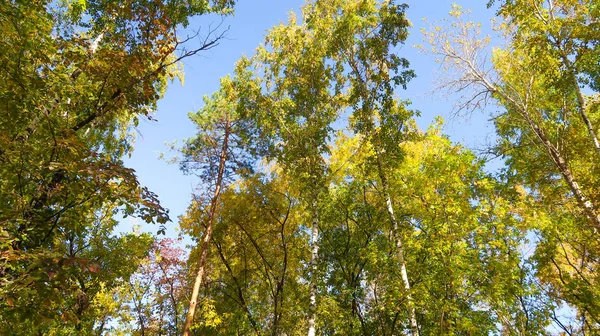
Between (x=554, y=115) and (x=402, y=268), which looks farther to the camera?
(x=554, y=115)

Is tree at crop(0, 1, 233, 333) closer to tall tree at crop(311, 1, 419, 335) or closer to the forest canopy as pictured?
the forest canopy

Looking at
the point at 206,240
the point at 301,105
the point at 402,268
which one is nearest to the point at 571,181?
the point at 402,268

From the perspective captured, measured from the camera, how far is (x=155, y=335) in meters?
16.3

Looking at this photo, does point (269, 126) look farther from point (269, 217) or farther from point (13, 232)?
point (13, 232)

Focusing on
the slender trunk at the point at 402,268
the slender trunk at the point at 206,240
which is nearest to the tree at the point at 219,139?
the slender trunk at the point at 206,240

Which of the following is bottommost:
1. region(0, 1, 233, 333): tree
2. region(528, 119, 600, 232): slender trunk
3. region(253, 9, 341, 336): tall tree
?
region(0, 1, 233, 333): tree

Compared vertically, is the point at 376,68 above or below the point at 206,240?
above

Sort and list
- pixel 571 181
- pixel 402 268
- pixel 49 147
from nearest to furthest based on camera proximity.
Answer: pixel 49 147, pixel 402 268, pixel 571 181

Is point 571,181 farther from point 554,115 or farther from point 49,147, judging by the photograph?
point 49,147

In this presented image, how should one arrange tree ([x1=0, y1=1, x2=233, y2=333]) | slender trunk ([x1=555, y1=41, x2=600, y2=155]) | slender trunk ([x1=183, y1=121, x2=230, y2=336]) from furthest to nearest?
slender trunk ([x1=183, y1=121, x2=230, y2=336]) < slender trunk ([x1=555, y1=41, x2=600, y2=155]) < tree ([x1=0, y1=1, x2=233, y2=333])

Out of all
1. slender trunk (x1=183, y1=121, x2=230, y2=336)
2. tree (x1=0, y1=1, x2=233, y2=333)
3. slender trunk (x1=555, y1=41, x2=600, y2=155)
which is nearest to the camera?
tree (x1=0, y1=1, x2=233, y2=333)

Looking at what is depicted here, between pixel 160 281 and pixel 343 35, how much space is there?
1327 centimetres

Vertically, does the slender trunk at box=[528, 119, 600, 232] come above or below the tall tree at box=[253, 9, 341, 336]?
below

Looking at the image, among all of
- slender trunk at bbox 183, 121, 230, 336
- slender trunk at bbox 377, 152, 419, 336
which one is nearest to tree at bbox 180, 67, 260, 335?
slender trunk at bbox 183, 121, 230, 336
